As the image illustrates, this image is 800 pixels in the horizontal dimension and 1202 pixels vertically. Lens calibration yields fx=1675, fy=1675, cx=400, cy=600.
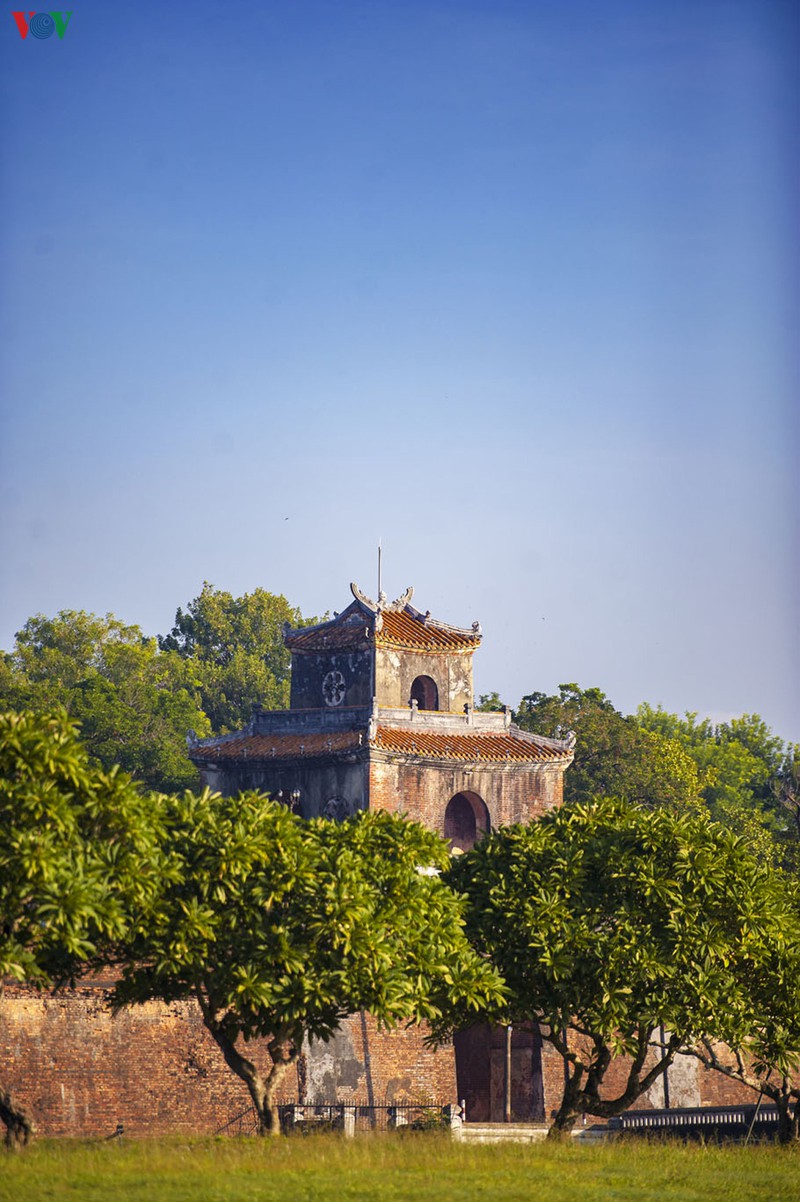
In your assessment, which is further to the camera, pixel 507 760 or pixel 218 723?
pixel 218 723

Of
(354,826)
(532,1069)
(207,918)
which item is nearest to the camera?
(207,918)

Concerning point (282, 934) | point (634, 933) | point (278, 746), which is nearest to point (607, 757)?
point (278, 746)

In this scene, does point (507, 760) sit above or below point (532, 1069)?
above

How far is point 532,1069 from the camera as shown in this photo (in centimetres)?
3794

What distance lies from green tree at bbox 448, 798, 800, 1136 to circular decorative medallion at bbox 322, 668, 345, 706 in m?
15.7

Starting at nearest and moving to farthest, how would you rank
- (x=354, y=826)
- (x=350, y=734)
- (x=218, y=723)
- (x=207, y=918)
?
1. (x=207, y=918)
2. (x=354, y=826)
3. (x=350, y=734)
4. (x=218, y=723)

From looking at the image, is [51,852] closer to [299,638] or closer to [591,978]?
[591,978]

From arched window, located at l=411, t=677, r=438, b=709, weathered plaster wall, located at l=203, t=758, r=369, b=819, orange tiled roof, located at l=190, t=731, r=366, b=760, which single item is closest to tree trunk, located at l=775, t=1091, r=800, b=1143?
weathered plaster wall, located at l=203, t=758, r=369, b=819

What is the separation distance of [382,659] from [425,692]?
207cm

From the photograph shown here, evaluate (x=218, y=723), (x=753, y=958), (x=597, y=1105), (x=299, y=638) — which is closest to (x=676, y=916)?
(x=753, y=958)

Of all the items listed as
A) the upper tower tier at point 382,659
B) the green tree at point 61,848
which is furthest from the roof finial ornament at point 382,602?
the green tree at point 61,848

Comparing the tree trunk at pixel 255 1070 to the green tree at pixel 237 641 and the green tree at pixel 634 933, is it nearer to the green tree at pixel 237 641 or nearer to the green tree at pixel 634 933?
the green tree at pixel 634 933

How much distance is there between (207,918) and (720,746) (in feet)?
208

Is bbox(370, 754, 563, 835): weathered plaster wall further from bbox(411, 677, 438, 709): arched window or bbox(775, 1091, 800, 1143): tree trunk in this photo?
bbox(775, 1091, 800, 1143): tree trunk
